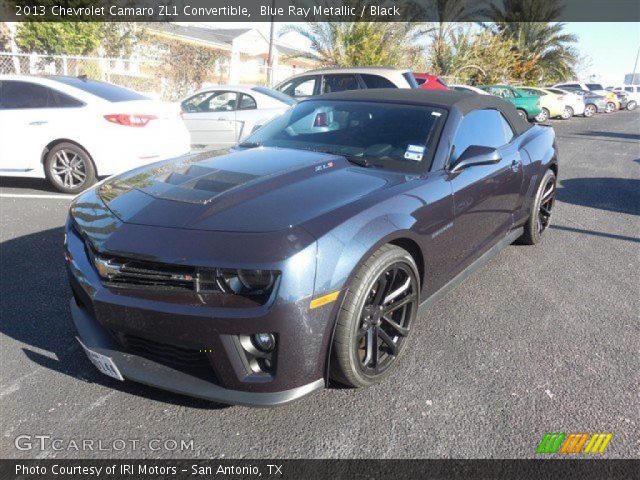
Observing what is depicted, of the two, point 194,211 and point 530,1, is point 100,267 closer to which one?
point 194,211

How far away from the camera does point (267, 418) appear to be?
8.16 ft

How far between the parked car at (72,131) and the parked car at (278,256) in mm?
3477

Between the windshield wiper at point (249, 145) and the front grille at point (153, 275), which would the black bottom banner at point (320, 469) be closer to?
the front grille at point (153, 275)

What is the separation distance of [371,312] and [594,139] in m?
16.0

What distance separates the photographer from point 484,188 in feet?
11.6

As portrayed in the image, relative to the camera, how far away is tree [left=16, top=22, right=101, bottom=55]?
17328mm

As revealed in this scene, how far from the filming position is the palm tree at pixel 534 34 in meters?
32.3

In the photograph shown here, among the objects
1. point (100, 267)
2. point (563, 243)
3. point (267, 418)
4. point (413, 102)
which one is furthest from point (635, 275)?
point (100, 267)

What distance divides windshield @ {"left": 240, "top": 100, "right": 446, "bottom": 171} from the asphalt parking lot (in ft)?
3.69

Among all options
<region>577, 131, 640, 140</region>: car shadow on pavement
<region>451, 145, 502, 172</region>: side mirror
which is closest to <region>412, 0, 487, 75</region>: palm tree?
<region>577, 131, 640, 140</region>: car shadow on pavement

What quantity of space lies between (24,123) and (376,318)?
5946mm

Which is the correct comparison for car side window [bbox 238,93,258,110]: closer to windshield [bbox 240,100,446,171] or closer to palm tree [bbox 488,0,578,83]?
windshield [bbox 240,100,446,171]

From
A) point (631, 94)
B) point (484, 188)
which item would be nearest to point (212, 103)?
point (484, 188)

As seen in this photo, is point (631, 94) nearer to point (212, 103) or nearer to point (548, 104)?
point (548, 104)
